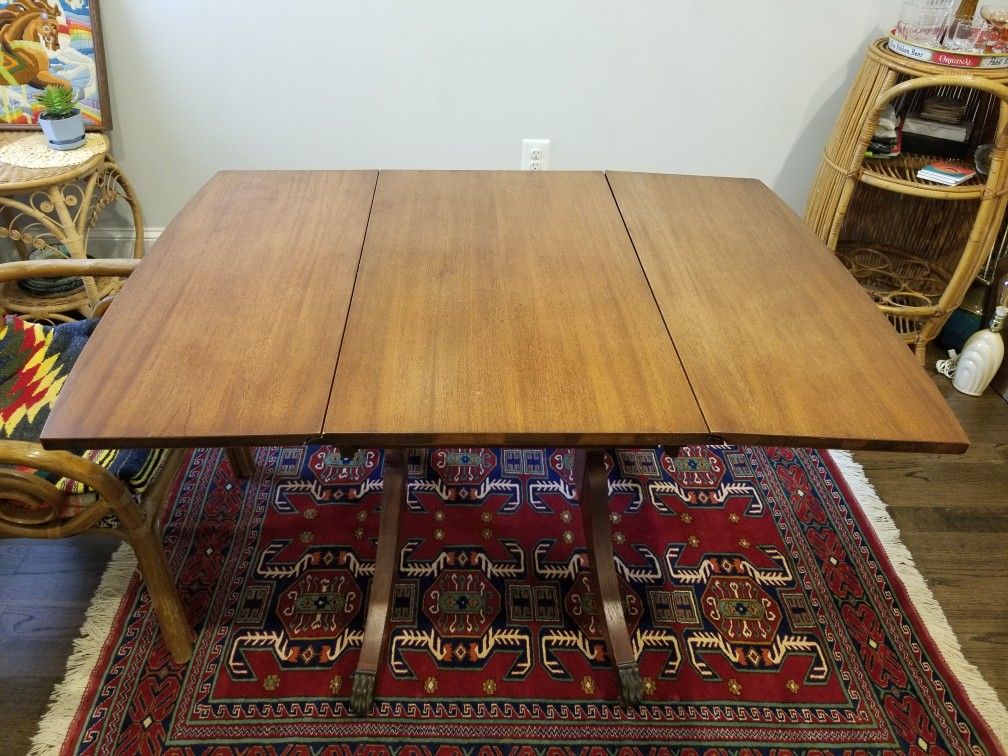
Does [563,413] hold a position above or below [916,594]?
above

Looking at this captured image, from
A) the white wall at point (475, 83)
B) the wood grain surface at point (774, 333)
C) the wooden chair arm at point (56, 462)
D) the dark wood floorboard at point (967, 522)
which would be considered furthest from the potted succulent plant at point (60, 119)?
the dark wood floorboard at point (967, 522)

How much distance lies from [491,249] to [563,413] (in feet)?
1.60

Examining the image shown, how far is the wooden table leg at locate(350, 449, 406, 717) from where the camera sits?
4.46 ft

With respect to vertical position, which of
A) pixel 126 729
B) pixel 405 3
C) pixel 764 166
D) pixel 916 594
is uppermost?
pixel 405 3

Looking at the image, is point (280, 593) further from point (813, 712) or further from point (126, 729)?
point (813, 712)

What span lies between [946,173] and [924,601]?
1.26 metres

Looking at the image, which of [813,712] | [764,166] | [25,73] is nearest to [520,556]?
[813,712]

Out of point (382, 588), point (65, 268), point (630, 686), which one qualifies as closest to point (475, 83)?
point (65, 268)

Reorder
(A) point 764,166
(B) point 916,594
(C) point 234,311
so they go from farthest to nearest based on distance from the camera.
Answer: (A) point 764,166
(B) point 916,594
(C) point 234,311

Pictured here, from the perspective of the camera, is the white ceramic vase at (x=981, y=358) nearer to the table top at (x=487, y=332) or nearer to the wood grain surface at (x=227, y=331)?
the table top at (x=487, y=332)

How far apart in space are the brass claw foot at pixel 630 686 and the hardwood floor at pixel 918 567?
2.45ft

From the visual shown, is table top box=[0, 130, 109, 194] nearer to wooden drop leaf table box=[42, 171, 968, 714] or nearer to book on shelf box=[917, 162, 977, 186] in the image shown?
wooden drop leaf table box=[42, 171, 968, 714]

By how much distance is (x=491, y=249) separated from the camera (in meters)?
1.36

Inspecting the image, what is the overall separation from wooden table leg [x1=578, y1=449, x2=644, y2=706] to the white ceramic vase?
4.70ft
